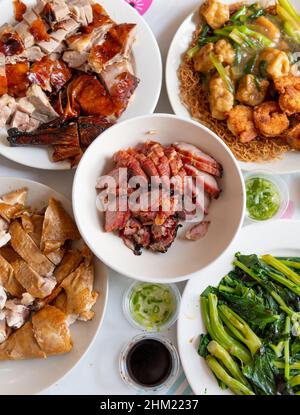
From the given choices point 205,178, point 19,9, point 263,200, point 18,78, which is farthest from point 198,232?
point 19,9

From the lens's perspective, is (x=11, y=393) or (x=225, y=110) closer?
(x=11, y=393)

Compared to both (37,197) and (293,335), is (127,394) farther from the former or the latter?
(37,197)

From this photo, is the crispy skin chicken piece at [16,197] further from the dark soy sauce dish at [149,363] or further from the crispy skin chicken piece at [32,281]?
the dark soy sauce dish at [149,363]

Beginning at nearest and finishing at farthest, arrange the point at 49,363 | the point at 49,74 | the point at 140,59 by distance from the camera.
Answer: the point at 49,363
the point at 49,74
the point at 140,59

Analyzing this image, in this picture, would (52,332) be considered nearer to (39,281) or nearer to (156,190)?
(39,281)

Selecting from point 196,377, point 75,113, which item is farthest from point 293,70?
point 196,377

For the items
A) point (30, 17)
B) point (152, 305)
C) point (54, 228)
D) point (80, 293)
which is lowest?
point (152, 305)
